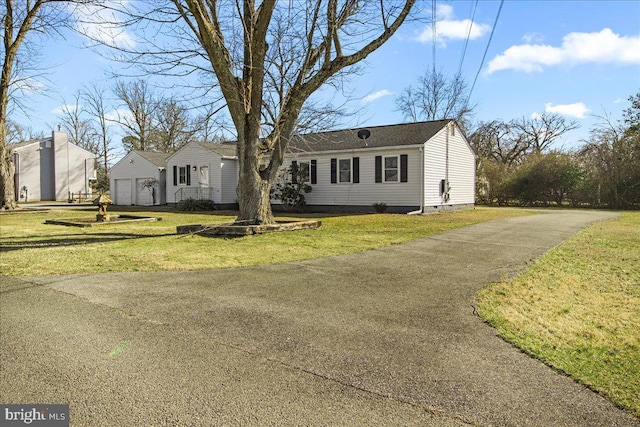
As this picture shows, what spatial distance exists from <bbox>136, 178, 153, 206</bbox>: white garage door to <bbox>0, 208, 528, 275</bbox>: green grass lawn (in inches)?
633

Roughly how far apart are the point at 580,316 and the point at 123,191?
32.3 meters

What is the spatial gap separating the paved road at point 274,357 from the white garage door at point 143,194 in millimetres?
24919

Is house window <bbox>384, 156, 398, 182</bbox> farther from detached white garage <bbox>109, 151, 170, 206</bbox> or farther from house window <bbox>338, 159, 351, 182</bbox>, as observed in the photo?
detached white garage <bbox>109, 151, 170, 206</bbox>

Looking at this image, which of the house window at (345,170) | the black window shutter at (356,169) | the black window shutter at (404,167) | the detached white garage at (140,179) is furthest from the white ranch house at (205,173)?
the black window shutter at (404,167)

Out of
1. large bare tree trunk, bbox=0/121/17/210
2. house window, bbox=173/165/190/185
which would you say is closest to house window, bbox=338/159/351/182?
house window, bbox=173/165/190/185

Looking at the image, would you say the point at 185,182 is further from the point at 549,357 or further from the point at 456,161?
the point at 549,357

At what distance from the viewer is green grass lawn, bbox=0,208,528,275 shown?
745 centimetres

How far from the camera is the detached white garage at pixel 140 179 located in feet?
96.9

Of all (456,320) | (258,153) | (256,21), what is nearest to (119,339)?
(456,320)

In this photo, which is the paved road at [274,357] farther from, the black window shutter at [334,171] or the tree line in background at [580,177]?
the tree line in background at [580,177]

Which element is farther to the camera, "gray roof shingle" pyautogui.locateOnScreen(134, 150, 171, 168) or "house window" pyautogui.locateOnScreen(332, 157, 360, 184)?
"gray roof shingle" pyautogui.locateOnScreen(134, 150, 171, 168)

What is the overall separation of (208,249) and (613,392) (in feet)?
25.4

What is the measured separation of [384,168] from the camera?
771 inches

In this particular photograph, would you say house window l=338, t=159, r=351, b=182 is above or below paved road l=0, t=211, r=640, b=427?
above
